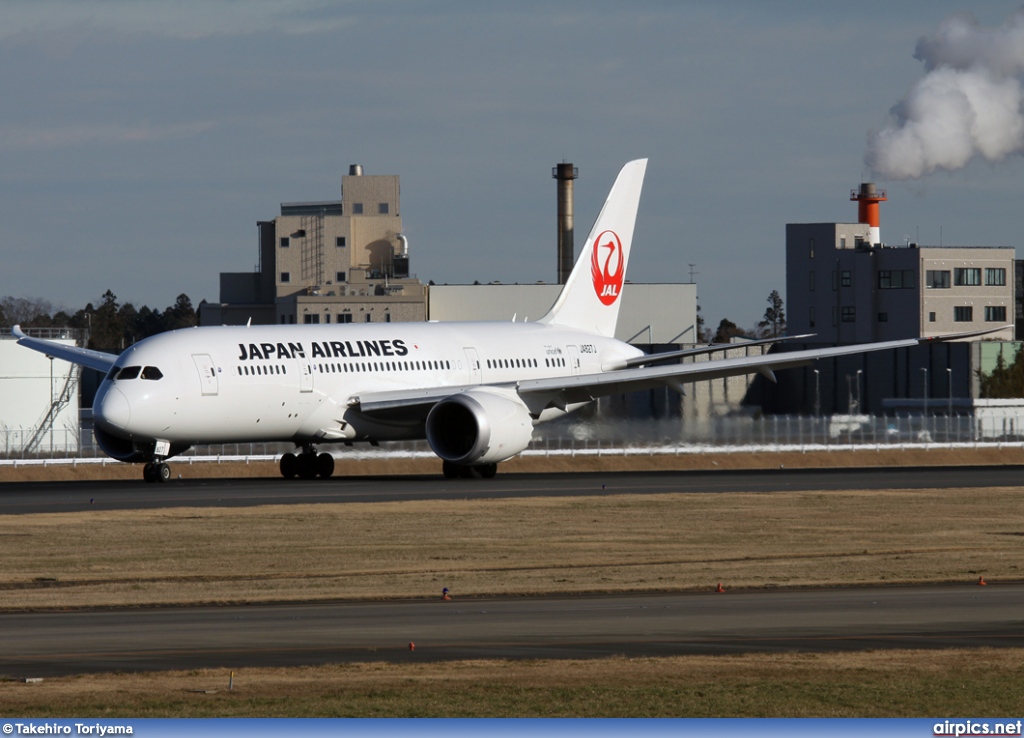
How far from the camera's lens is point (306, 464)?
48.9 metres

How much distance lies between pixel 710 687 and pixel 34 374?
6029cm

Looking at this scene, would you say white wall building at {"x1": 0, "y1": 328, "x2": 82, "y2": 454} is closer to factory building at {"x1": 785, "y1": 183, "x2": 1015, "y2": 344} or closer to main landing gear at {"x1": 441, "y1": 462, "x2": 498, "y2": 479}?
main landing gear at {"x1": 441, "y1": 462, "x2": 498, "y2": 479}

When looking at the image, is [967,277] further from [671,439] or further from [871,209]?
[671,439]

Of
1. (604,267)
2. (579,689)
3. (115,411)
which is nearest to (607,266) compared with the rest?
(604,267)

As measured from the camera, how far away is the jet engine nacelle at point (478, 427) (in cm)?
4466

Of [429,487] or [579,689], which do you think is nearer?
[579,689]

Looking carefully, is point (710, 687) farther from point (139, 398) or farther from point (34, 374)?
point (34, 374)

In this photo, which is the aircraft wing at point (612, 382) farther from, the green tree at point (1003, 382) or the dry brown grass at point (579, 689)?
the green tree at point (1003, 382)

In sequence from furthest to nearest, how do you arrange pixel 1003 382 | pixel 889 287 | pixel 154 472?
pixel 889 287
pixel 1003 382
pixel 154 472

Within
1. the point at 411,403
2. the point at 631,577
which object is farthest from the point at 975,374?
the point at 631,577

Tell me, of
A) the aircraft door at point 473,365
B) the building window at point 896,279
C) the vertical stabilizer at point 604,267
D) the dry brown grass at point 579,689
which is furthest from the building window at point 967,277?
the dry brown grass at point 579,689

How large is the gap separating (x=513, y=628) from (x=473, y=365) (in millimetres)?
32205

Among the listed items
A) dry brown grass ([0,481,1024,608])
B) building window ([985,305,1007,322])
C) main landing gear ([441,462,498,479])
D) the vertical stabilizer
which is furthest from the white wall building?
building window ([985,305,1007,322])

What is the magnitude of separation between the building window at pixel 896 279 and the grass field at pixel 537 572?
90.1m
